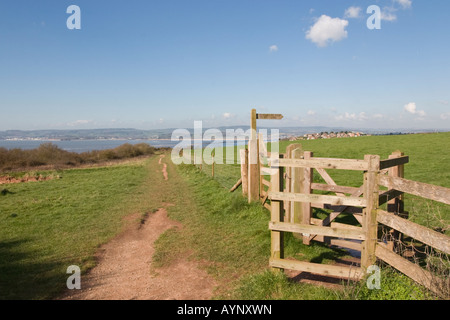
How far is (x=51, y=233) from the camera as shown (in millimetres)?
8898

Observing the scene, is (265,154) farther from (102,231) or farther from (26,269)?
(26,269)

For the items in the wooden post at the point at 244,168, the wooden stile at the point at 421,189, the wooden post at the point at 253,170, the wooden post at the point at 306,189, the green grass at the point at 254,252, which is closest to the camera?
the wooden stile at the point at 421,189

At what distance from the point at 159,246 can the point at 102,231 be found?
255cm

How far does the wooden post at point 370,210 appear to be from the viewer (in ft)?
15.5

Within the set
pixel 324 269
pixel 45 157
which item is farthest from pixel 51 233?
pixel 45 157

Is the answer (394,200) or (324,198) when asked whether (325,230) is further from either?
A: (394,200)

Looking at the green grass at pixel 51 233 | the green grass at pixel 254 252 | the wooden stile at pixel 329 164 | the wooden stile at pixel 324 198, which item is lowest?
the green grass at pixel 51 233

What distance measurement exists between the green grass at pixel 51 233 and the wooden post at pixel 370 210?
561cm

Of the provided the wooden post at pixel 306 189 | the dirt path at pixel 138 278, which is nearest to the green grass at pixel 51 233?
the dirt path at pixel 138 278

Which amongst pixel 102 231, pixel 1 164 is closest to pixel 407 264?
pixel 102 231

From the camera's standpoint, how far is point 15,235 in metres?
8.77

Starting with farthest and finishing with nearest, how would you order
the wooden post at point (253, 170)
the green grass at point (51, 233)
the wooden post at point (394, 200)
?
1. the wooden post at point (253, 170)
2. the wooden post at point (394, 200)
3. the green grass at point (51, 233)

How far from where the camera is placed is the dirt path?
5078 mm

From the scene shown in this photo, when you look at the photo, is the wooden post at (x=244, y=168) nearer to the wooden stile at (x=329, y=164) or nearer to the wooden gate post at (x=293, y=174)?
the wooden gate post at (x=293, y=174)
